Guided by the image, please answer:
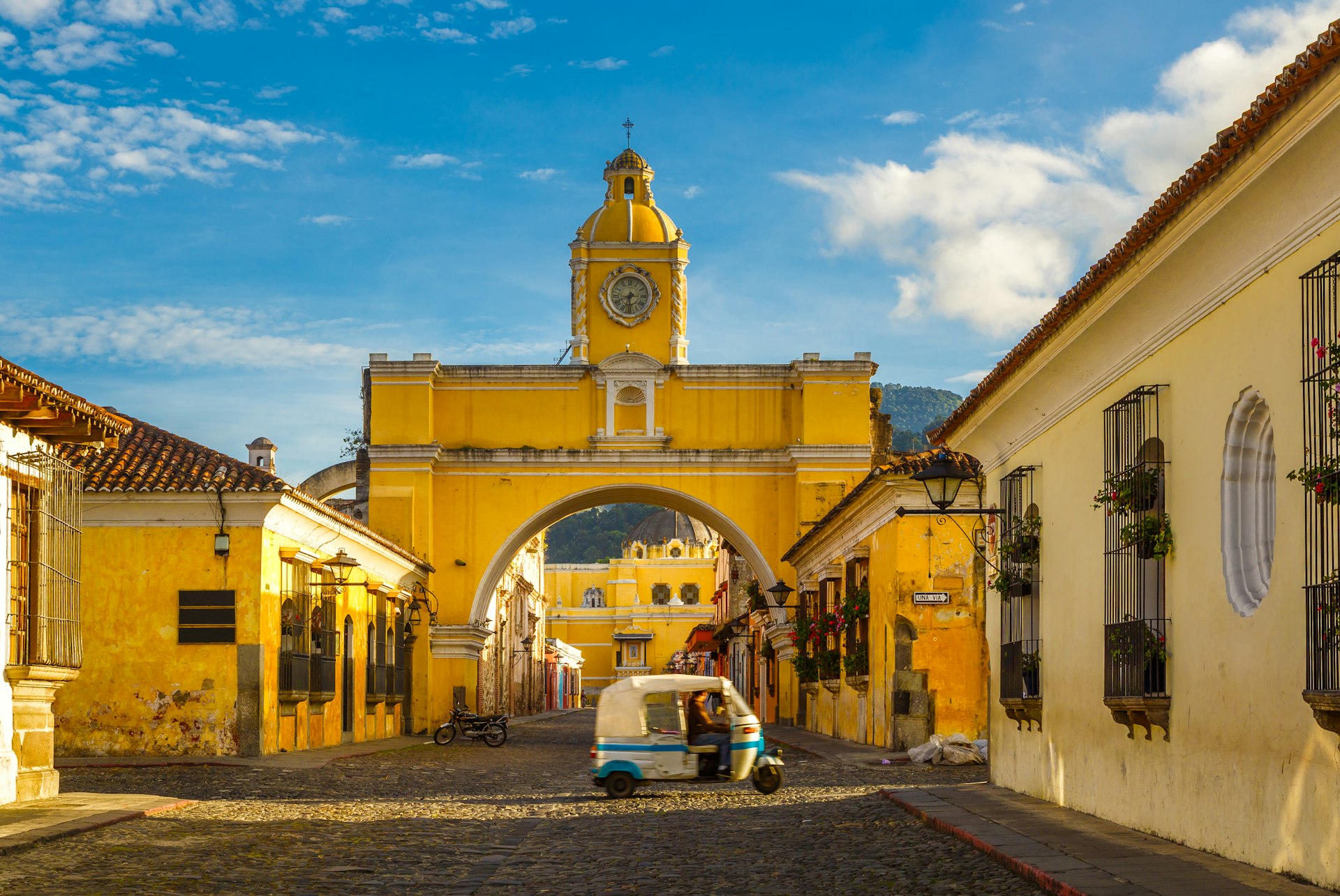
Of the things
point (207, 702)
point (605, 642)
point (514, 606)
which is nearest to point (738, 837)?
point (207, 702)

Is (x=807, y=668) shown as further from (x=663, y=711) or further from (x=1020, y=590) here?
(x=1020, y=590)

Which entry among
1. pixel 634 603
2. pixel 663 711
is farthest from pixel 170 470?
pixel 634 603

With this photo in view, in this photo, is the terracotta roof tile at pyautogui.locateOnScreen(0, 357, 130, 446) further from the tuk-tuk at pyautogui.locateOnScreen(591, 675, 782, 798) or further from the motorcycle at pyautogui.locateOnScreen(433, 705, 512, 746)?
the motorcycle at pyautogui.locateOnScreen(433, 705, 512, 746)

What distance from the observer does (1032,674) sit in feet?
43.5

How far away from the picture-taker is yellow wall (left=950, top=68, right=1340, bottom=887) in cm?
720

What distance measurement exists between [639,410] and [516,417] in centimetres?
266

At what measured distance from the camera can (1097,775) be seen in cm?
1098

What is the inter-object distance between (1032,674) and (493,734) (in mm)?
15253

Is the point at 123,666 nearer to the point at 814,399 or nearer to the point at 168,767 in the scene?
the point at 168,767

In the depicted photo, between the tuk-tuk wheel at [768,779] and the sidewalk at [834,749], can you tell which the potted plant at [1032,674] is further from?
the sidewalk at [834,749]

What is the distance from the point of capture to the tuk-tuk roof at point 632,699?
14.9 m

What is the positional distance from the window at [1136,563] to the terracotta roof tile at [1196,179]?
787 millimetres

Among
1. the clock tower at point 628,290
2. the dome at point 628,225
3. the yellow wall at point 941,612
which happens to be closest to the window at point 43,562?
the yellow wall at point 941,612

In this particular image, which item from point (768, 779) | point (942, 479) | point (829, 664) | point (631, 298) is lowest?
point (768, 779)
